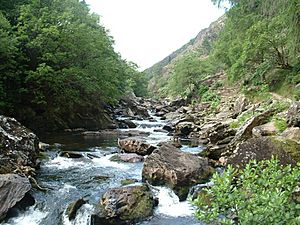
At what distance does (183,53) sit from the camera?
461 ft

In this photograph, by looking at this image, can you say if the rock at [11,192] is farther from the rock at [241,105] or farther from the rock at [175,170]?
the rock at [241,105]

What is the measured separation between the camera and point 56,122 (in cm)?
2162

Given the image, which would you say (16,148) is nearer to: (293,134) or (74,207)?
(74,207)

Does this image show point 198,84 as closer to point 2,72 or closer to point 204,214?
point 2,72

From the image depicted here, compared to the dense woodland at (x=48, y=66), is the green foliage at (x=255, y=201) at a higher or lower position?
lower

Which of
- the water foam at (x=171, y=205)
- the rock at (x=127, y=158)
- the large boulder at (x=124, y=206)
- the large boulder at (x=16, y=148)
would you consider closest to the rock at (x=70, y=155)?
the large boulder at (x=16, y=148)

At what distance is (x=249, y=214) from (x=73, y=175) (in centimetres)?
845

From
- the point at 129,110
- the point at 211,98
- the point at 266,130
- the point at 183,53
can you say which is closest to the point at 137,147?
the point at 266,130

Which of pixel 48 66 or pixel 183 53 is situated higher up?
pixel 183 53

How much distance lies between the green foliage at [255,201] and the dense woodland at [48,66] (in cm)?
1549

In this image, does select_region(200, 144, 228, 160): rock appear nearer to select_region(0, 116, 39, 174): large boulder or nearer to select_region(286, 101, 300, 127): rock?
select_region(286, 101, 300, 127): rock

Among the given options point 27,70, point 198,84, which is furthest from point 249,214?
point 198,84

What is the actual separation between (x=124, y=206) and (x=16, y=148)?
4731mm

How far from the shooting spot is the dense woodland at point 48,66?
18.4m
